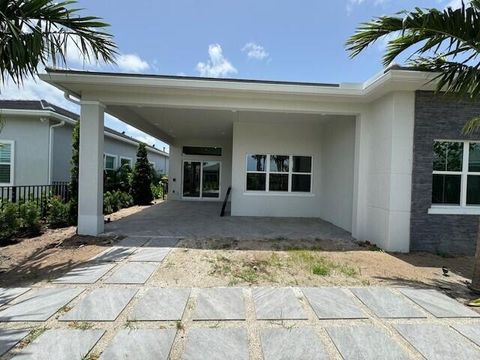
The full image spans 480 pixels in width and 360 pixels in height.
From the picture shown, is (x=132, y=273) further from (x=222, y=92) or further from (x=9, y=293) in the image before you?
(x=222, y=92)

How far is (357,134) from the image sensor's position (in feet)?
24.3

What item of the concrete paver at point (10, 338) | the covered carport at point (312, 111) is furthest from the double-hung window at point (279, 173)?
the concrete paver at point (10, 338)

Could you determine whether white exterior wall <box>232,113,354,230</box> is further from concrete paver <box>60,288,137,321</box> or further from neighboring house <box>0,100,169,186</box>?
concrete paver <box>60,288,137,321</box>

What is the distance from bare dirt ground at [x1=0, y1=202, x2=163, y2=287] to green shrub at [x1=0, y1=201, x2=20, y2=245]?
0.26 m

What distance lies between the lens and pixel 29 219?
7117mm

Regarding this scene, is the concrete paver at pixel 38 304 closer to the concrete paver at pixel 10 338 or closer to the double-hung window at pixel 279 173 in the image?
the concrete paver at pixel 10 338

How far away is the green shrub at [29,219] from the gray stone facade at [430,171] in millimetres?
9116

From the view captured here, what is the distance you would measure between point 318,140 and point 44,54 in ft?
29.4

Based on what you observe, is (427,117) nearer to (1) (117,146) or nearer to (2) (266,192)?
(2) (266,192)

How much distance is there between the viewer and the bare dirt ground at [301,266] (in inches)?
173

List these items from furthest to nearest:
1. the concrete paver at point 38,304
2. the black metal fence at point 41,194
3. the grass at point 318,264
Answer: the black metal fence at point 41,194
the grass at point 318,264
the concrete paver at point 38,304

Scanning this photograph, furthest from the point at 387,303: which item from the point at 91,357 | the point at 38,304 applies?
the point at 38,304

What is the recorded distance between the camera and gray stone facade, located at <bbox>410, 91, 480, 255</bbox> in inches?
243

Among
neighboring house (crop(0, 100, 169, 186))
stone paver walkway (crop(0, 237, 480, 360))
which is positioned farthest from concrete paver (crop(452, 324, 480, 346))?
neighboring house (crop(0, 100, 169, 186))
